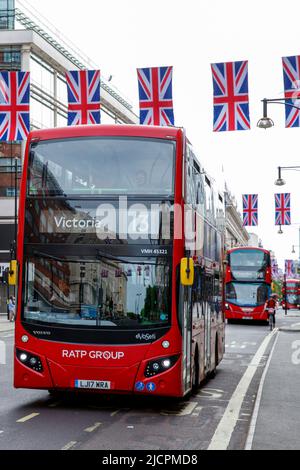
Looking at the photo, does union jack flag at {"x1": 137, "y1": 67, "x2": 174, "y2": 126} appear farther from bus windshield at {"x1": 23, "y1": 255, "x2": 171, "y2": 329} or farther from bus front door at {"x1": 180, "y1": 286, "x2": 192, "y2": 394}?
bus windshield at {"x1": 23, "y1": 255, "x2": 171, "y2": 329}

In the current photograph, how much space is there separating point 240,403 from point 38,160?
4.95 m

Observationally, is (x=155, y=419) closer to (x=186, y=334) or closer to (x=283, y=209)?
(x=186, y=334)

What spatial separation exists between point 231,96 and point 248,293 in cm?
1995

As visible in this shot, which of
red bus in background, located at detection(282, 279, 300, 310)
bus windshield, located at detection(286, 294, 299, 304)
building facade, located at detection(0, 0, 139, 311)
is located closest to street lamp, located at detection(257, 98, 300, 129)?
building facade, located at detection(0, 0, 139, 311)

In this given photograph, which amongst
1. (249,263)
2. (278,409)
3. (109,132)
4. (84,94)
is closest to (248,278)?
(249,263)

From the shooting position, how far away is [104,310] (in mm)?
11039

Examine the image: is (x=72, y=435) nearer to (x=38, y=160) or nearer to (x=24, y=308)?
(x=24, y=308)

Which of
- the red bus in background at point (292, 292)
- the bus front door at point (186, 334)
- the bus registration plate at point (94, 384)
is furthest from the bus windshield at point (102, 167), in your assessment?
the red bus in background at point (292, 292)

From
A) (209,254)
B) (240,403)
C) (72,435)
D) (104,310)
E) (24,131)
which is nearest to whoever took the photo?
(72,435)

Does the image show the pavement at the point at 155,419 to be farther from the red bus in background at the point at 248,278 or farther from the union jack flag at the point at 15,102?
the red bus in background at the point at 248,278

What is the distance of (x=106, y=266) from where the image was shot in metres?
11.1

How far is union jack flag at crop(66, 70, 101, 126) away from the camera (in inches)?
1050
